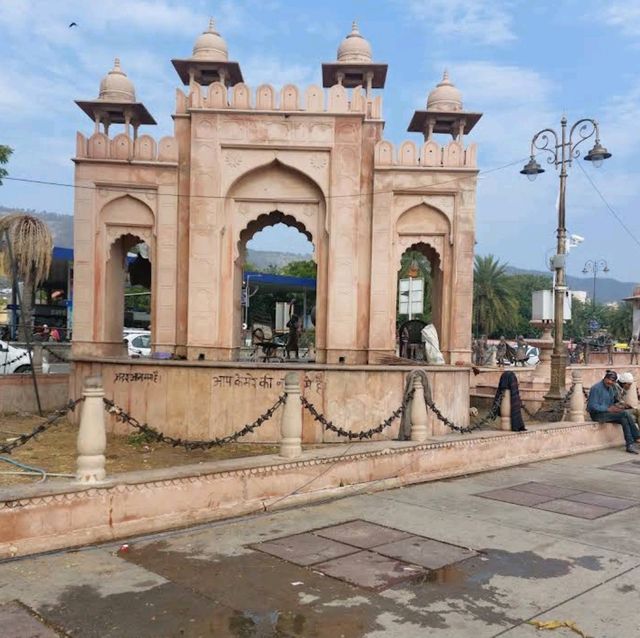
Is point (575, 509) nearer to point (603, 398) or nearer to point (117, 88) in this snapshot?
point (603, 398)

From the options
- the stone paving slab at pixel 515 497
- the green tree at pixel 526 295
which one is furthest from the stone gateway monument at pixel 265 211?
the green tree at pixel 526 295

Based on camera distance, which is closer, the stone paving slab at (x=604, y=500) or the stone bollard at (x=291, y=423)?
the stone bollard at (x=291, y=423)

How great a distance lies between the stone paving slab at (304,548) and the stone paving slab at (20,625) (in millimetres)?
1984

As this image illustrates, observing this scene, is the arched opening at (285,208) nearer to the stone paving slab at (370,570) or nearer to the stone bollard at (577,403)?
the stone bollard at (577,403)

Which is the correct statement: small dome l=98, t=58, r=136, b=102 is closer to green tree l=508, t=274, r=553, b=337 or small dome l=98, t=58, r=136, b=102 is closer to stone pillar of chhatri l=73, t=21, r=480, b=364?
stone pillar of chhatri l=73, t=21, r=480, b=364

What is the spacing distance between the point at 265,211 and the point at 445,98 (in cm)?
543

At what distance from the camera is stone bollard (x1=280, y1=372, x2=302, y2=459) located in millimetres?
7918

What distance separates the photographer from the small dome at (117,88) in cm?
1658

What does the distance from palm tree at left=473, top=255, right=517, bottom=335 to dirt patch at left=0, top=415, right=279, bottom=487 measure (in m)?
45.9

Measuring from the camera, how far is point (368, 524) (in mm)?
6828

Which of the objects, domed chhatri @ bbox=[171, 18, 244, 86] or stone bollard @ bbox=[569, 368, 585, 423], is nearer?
stone bollard @ bbox=[569, 368, 585, 423]

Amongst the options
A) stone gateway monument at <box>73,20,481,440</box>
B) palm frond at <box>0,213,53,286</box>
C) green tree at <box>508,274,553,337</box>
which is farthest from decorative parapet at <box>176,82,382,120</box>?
green tree at <box>508,274,553,337</box>

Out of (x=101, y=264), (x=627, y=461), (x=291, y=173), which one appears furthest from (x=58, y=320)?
(x=627, y=461)

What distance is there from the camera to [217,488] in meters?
6.93
